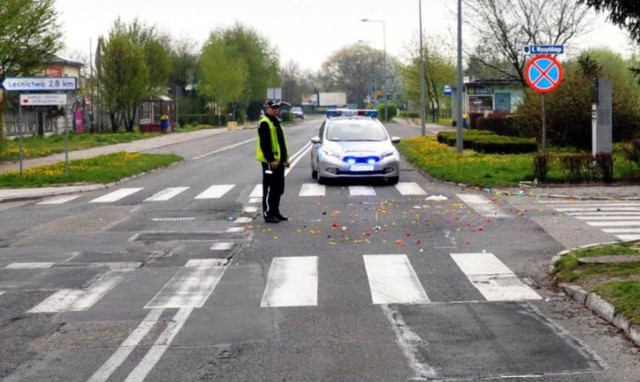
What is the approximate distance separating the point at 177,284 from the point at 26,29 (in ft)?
87.0

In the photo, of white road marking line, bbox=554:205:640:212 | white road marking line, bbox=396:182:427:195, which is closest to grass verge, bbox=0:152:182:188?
white road marking line, bbox=396:182:427:195

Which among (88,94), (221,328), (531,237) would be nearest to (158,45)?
(88,94)

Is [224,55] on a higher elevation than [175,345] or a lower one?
higher

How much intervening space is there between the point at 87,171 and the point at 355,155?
8.61 meters

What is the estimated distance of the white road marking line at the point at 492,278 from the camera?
965cm

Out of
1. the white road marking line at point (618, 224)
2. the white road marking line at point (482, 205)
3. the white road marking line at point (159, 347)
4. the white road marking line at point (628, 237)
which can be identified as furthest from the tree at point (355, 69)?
the white road marking line at point (159, 347)

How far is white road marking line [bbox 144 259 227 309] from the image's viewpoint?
30.8 ft

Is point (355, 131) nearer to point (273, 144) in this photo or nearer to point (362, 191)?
point (362, 191)

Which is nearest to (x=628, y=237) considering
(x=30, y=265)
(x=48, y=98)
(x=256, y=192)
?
(x=30, y=265)

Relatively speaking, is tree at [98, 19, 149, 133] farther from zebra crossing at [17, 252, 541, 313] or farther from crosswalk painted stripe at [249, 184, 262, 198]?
zebra crossing at [17, 252, 541, 313]

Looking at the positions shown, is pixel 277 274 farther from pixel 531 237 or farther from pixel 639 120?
pixel 639 120

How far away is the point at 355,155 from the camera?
22969mm

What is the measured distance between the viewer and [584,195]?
63.7 feet

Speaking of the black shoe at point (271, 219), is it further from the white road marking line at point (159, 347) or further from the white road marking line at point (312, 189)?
the white road marking line at point (159, 347)
